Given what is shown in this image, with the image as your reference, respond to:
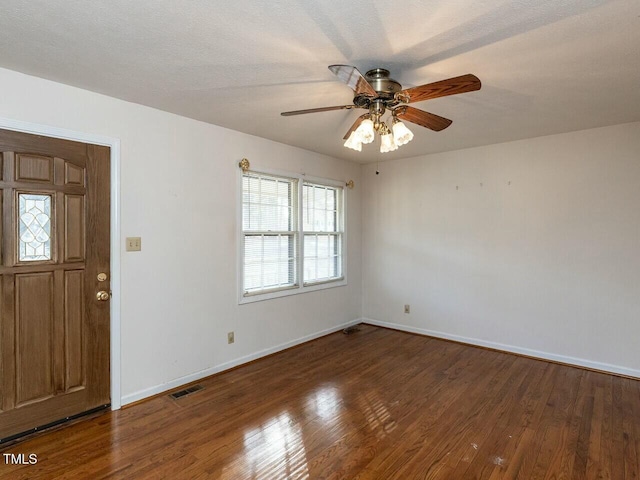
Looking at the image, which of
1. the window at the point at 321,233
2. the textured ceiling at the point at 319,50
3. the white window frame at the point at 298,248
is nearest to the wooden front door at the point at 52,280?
the textured ceiling at the point at 319,50

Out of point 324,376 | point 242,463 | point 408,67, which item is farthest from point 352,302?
point 408,67

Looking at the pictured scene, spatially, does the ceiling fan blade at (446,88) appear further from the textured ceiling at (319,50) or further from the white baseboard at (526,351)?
the white baseboard at (526,351)

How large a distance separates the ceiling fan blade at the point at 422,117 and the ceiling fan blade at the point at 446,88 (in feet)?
0.42

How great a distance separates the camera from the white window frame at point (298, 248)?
141 inches

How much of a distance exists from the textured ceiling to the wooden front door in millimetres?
600

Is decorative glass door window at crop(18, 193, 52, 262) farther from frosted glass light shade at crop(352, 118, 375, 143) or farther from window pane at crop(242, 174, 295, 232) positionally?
frosted glass light shade at crop(352, 118, 375, 143)

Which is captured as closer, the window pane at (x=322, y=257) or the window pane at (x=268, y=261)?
the window pane at (x=268, y=261)

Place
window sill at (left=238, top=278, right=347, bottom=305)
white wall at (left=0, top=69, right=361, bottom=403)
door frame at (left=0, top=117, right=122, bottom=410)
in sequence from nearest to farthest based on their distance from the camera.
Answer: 1. white wall at (left=0, top=69, right=361, bottom=403)
2. door frame at (left=0, top=117, right=122, bottom=410)
3. window sill at (left=238, top=278, right=347, bottom=305)

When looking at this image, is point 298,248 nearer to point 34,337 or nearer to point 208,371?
point 208,371

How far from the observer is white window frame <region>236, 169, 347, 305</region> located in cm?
359

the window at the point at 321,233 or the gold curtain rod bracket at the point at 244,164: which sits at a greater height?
the gold curtain rod bracket at the point at 244,164

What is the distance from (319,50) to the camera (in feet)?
6.51

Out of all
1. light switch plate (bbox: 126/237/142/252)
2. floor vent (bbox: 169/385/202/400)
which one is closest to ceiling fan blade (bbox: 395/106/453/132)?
light switch plate (bbox: 126/237/142/252)

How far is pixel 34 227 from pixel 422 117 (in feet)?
8.75
